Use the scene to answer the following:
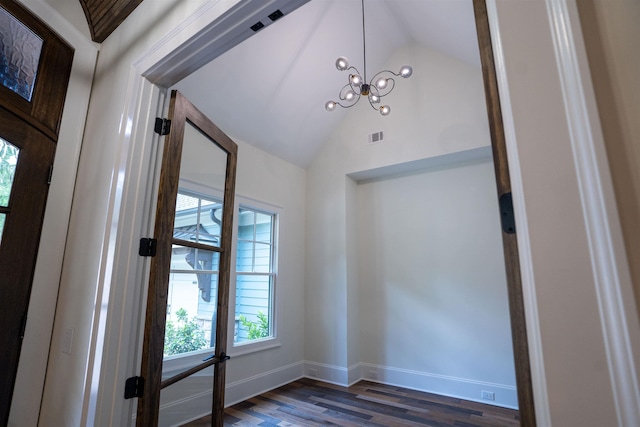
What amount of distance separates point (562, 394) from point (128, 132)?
6.16 ft

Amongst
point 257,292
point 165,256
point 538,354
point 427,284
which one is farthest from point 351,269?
point 538,354

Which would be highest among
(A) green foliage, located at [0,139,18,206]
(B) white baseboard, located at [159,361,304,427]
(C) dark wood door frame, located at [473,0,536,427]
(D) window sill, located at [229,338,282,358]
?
(A) green foliage, located at [0,139,18,206]

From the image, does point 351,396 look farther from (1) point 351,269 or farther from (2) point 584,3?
(2) point 584,3

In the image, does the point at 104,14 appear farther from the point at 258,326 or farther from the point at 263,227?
the point at 258,326

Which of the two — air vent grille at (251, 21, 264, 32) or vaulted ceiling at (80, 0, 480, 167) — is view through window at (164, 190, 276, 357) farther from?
vaulted ceiling at (80, 0, 480, 167)

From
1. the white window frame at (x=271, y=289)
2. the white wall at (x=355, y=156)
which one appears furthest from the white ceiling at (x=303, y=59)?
the white window frame at (x=271, y=289)

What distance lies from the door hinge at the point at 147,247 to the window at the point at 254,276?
232 centimetres

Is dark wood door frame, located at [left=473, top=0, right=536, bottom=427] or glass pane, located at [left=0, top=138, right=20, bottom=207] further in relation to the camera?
glass pane, located at [left=0, top=138, right=20, bottom=207]

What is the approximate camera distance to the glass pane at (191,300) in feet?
5.59

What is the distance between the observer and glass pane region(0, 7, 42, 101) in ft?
5.30

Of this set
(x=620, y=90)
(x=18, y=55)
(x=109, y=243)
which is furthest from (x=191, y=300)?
(x=620, y=90)

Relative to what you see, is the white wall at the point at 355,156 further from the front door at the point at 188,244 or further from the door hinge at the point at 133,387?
the door hinge at the point at 133,387

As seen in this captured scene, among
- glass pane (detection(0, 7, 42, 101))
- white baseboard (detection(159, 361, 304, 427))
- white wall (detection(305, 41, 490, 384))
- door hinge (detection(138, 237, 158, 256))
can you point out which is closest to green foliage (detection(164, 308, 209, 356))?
white baseboard (detection(159, 361, 304, 427))

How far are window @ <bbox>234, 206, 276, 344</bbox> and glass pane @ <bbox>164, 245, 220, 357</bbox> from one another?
1819mm
